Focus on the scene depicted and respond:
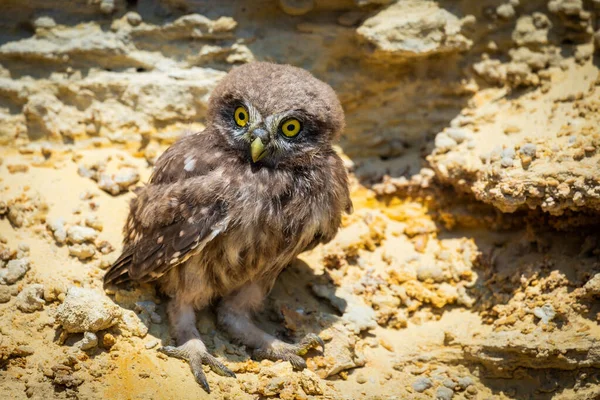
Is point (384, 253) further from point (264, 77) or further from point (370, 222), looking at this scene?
point (264, 77)

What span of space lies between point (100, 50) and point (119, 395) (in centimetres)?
261

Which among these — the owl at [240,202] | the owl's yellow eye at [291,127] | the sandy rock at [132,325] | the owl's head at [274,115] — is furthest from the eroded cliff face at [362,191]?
the owl's yellow eye at [291,127]

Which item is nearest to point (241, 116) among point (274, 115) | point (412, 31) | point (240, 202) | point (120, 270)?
point (274, 115)

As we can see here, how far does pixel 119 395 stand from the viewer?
3.22 meters

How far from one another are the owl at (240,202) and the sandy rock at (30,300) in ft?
1.28

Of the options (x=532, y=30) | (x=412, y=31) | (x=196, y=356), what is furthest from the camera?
(x=532, y=30)

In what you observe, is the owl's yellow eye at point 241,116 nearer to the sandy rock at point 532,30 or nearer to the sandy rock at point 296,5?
the sandy rock at point 296,5

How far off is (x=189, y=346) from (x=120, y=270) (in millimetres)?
592

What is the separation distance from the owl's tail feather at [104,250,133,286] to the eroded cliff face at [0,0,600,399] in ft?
0.32

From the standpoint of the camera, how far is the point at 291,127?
3613 mm

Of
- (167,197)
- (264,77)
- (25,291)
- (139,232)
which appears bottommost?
(25,291)

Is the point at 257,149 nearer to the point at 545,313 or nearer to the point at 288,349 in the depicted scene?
the point at 288,349

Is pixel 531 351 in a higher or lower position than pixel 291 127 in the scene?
lower

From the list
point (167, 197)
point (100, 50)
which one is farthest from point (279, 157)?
point (100, 50)
